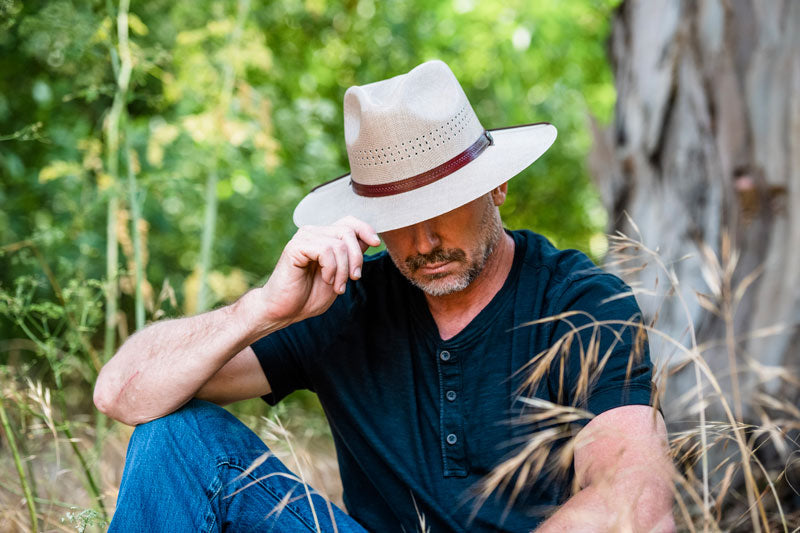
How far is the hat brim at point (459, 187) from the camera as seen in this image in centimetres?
192

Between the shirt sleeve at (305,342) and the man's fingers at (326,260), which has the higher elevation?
the man's fingers at (326,260)

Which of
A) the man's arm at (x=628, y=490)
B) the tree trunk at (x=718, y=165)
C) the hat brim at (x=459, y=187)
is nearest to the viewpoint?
the man's arm at (x=628, y=490)

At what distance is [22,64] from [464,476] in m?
4.34

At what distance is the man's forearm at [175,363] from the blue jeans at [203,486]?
6 cm

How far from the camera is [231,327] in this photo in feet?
6.53

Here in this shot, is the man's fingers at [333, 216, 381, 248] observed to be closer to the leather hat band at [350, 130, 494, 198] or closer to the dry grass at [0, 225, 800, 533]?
the leather hat band at [350, 130, 494, 198]

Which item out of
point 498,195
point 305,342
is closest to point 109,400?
point 305,342

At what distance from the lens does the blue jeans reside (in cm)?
181

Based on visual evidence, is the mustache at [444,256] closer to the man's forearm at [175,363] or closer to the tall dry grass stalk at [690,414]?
the tall dry grass stalk at [690,414]

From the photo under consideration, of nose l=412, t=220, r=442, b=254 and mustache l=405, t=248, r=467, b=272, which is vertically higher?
nose l=412, t=220, r=442, b=254

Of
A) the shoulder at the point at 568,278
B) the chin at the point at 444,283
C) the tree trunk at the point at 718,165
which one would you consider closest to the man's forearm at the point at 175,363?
the chin at the point at 444,283

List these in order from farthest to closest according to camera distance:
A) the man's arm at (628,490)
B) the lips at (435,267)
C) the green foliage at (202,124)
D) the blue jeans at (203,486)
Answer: the green foliage at (202,124)
the lips at (435,267)
the blue jeans at (203,486)
the man's arm at (628,490)

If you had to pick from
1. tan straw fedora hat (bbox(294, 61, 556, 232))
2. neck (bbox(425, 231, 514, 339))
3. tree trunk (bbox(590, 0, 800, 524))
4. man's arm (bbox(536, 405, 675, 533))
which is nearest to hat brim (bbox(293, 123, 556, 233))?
tan straw fedora hat (bbox(294, 61, 556, 232))

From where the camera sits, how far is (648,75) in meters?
4.11
